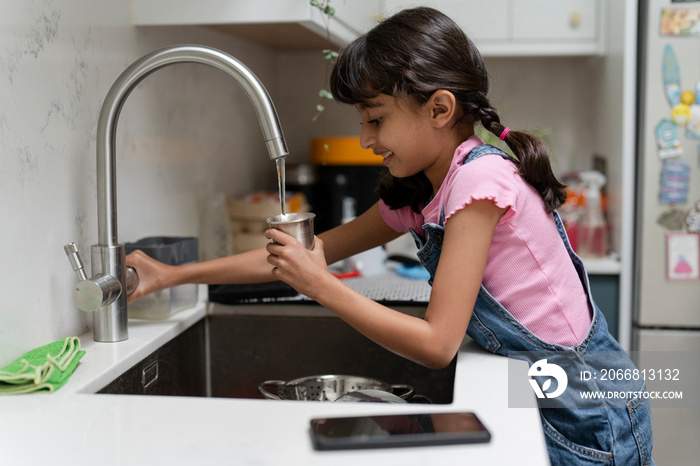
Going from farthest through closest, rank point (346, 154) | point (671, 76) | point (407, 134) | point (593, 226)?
point (346, 154), point (593, 226), point (671, 76), point (407, 134)

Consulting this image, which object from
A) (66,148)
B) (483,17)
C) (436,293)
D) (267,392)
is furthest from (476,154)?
(483,17)

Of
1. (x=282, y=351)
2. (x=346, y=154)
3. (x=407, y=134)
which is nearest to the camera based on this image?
(x=407, y=134)

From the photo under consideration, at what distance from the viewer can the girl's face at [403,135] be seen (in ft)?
3.43

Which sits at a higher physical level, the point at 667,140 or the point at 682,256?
the point at 667,140

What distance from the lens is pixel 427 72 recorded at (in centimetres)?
102

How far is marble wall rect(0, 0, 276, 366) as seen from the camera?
939 millimetres

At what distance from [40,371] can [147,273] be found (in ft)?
1.06

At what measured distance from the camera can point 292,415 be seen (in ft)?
2.49

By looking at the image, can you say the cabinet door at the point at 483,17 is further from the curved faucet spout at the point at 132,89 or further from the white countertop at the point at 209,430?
the white countertop at the point at 209,430

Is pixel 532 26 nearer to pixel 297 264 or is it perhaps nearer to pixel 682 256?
pixel 682 256

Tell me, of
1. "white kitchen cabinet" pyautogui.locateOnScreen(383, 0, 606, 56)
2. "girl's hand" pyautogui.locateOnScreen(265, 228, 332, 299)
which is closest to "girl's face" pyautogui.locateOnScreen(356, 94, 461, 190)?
"girl's hand" pyautogui.locateOnScreen(265, 228, 332, 299)

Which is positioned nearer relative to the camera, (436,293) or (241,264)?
(436,293)

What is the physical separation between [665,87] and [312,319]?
1281 millimetres

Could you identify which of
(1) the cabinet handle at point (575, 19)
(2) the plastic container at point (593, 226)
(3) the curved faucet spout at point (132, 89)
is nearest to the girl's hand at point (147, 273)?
(3) the curved faucet spout at point (132, 89)
